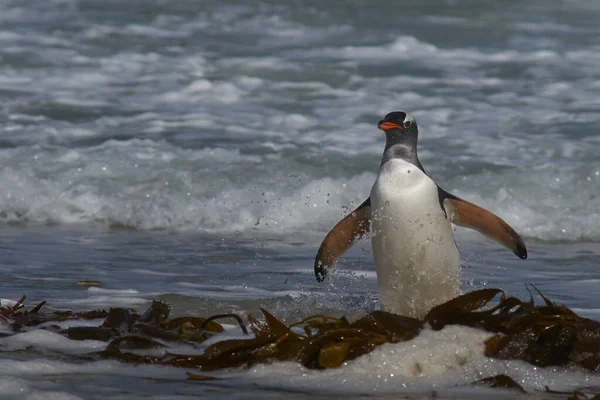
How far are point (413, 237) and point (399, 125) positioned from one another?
1.60 feet

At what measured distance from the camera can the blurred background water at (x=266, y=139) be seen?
18.1 ft

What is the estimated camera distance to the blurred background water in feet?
18.1

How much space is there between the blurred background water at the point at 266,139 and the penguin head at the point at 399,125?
0.74m

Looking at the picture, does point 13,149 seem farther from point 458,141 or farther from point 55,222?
point 458,141

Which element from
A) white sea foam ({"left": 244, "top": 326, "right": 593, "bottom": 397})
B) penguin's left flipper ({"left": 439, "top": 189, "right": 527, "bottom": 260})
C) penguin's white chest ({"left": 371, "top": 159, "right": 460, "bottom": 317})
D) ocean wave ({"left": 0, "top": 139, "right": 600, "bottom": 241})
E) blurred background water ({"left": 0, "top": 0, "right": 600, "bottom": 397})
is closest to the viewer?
A: white sea foam ({"left": 244, "top": 326, "right": 593, "bottom": 397})

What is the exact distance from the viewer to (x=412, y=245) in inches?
168

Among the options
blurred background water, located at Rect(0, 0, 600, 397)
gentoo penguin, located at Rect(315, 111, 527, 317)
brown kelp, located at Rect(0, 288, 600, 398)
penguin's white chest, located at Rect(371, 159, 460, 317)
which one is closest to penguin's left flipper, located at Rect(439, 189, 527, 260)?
gentoo penguin, located at Rect(315, 111, 527, 317)

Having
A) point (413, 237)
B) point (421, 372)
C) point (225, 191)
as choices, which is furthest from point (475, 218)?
point (225, 191)

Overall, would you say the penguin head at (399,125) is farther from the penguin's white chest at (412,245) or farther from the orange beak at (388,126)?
the penguin's white chest at (412,245)

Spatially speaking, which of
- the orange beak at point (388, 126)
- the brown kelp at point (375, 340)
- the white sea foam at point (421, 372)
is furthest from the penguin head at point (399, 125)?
the white sea foam at point (421, 372)

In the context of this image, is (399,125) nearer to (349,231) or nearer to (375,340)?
(349,231)

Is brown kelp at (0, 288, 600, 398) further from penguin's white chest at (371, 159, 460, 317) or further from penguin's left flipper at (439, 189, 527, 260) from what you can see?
penguin's left flipper at (439, 189, 527, 260)

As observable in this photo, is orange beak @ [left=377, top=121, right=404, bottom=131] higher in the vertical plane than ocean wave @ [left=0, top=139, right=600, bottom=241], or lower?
higher

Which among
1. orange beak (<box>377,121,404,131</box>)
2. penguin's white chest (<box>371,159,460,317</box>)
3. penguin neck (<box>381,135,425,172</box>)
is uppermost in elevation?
orange beak (<box>377,121,404,131</box>)
